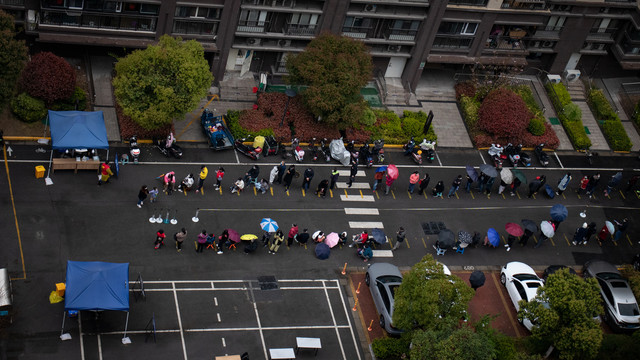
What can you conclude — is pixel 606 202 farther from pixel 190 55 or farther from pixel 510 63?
pixel 190 55

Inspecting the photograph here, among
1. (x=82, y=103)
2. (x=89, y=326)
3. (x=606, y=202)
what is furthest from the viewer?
(x=606, y=202)

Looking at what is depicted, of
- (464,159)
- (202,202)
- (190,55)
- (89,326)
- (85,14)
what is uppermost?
(85,14)

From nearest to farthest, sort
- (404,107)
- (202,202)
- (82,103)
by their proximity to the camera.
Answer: (202,202) → (82,103) → (404,107)

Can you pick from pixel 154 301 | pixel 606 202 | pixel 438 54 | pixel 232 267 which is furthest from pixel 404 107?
pixel 154 301

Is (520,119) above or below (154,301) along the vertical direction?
above

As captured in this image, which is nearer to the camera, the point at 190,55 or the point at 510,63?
the point at 190,55

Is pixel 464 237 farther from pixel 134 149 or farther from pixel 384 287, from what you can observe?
pixel 134 149

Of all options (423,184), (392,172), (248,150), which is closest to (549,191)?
(423,184)

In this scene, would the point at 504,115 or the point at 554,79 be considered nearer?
the point at 504,115
